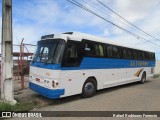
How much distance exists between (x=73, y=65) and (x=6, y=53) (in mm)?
2787

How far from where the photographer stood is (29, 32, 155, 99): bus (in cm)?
791

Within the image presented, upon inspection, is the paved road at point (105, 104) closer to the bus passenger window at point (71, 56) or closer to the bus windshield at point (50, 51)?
the bus passenger window at point (71, 56)

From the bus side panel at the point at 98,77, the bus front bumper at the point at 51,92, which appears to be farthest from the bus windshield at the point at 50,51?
the bus front bumper at the point at 51,92

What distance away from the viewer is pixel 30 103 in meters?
7.92

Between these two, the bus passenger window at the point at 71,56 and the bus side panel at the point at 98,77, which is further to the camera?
the bus side panel at the point at 98,77

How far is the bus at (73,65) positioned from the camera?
25.9 ft

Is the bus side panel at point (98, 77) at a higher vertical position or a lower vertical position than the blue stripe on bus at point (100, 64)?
lower

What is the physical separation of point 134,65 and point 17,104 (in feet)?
30.8

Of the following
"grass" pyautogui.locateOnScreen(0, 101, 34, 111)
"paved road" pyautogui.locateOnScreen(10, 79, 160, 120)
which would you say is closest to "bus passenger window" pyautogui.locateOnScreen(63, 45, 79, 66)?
"paved road" pyautogui.locateOnScreen(10, 79, 160, 120)

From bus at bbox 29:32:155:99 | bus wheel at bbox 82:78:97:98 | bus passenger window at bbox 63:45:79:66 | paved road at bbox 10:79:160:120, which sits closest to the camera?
paved road at bbox 10:79:160:120

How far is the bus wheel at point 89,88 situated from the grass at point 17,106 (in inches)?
102

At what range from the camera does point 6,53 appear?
7750mm

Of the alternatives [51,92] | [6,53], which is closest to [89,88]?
[51,92]

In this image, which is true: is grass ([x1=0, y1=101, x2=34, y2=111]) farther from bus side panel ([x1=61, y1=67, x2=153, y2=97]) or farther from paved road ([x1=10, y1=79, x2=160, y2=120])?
bus side panel ([x1=61, y1=67, x2=153, y2=97])
